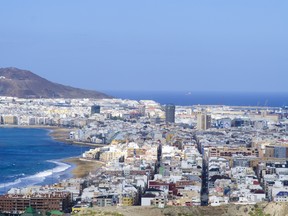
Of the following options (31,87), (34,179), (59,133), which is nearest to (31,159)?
(34,179)

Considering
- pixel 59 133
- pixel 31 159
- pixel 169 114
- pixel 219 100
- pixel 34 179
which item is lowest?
pixel 34 179

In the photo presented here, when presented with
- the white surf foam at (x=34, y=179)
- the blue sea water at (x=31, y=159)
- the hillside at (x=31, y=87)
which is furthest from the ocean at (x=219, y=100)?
the white surf foam at (x=34, y=179)

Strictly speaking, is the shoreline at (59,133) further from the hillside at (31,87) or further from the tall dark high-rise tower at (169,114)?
the hillside at (31,87)

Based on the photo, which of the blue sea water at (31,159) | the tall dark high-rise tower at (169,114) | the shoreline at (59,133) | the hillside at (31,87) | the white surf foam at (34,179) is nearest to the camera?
the white surf foam at (34,179)

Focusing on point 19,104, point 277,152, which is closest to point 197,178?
point 277,152

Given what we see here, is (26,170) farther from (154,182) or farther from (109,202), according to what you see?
(109,202)

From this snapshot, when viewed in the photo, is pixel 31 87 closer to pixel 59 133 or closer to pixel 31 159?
pixel 59 133

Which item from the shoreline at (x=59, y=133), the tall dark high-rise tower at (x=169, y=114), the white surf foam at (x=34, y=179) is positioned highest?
the tall dark high-rise tower at (x=169, y=114)
